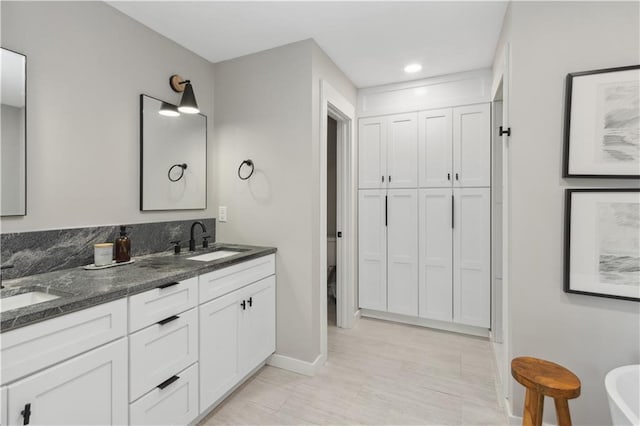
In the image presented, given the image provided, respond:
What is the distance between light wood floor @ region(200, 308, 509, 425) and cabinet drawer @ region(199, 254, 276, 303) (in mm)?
753

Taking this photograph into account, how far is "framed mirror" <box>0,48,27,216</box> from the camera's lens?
1451mm

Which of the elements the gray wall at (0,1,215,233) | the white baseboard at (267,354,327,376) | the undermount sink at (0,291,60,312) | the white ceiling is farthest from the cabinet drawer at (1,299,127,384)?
the white ceiling

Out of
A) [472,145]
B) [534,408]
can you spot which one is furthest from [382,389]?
[472,145]

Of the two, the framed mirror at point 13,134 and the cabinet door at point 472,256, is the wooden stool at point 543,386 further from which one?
the framed mirror at point 13,134

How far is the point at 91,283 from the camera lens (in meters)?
1.38

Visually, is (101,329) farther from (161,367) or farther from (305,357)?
(305,357)

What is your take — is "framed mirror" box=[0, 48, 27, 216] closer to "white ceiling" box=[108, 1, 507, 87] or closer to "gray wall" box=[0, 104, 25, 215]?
"gray wall" box=[0, 104, 25, 215]

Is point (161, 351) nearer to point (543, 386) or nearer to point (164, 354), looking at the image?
point (164, 354)

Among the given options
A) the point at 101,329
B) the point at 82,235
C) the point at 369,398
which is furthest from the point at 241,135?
the point at 369,398

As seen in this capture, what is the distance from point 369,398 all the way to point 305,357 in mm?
544

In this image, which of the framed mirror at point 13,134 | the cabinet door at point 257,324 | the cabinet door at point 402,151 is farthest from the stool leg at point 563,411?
the framed mirror at point 13,134

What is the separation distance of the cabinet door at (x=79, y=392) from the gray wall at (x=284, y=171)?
4.02ft

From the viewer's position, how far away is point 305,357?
2.31 metres

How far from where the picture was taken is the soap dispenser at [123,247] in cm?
183
